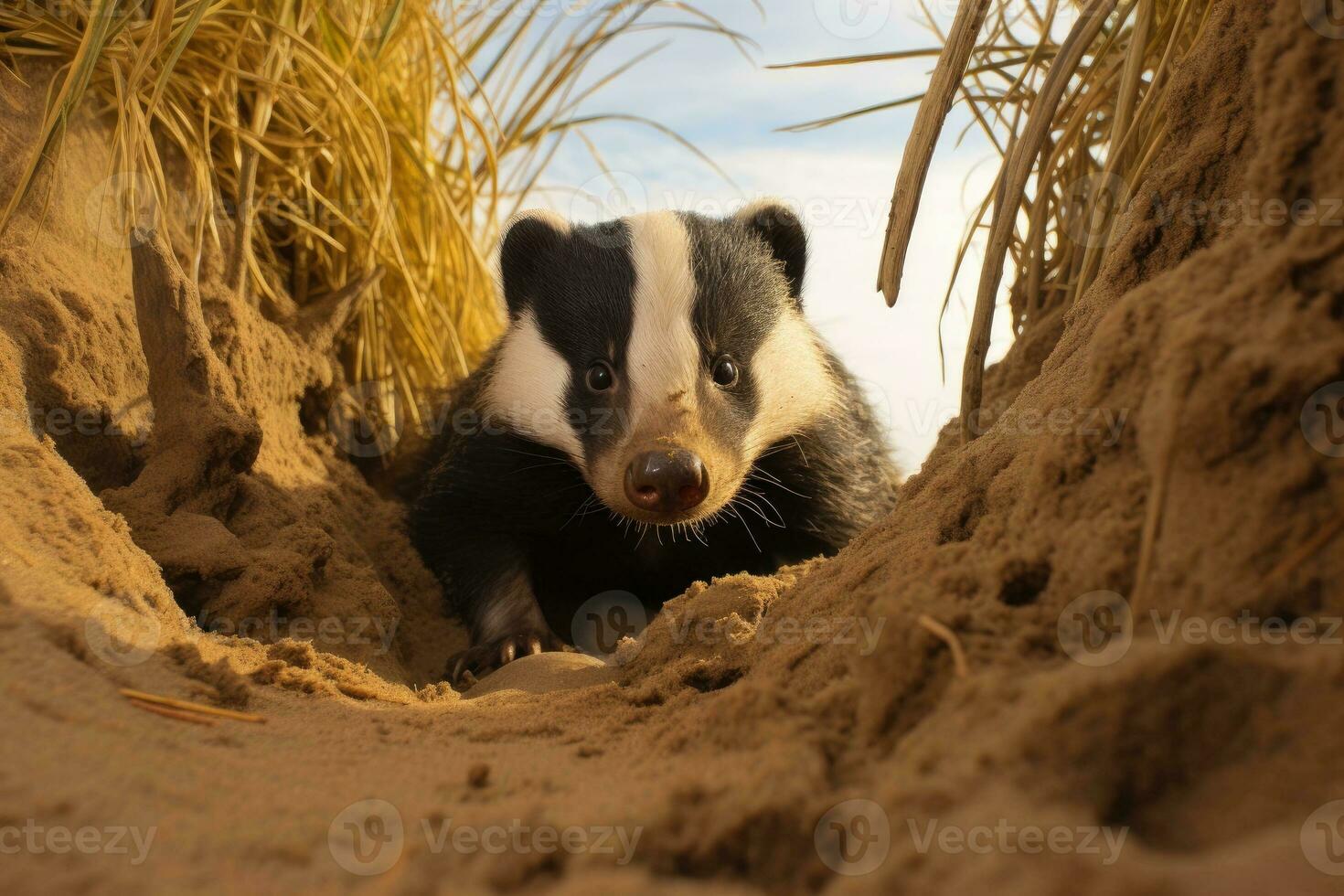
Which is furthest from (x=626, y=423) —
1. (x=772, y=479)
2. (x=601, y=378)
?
(x=772, y=479)

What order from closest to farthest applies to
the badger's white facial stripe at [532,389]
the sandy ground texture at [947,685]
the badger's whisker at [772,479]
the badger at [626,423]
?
the sandy ground texture at [947,685] → the badger at [626,423] → the badger's white facial stripe at [532,389] → the badger's whisker at [772,479]

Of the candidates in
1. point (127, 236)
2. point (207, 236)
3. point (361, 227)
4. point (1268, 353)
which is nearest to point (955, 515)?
point (1268, 353)

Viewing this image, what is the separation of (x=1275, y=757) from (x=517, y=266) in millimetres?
2645

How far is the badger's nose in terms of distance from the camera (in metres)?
2.27

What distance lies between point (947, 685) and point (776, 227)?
7.75 ft

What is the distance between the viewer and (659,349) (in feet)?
8.79

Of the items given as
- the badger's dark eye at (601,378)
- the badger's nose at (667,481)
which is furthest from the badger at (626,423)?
the badger's nose at (667,481)

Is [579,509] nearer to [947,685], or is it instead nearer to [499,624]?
[499,624]

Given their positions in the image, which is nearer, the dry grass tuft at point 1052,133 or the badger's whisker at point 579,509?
the dry grass tuft at point 1052,133

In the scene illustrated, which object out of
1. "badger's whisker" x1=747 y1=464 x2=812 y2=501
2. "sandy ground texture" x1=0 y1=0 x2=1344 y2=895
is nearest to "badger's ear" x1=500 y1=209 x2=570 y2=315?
"badger's whisker" x1=747 y1=464 x2=812 y2=501

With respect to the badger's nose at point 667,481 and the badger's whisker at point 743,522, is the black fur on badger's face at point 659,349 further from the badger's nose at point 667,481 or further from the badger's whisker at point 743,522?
the badger's whisker at point 743,522

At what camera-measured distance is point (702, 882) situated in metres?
0.82

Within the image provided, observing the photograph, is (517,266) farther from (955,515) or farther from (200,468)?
(955,515)

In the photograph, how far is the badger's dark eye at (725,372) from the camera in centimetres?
278
